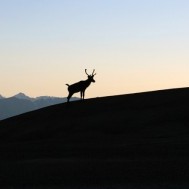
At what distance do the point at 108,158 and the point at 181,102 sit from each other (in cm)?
1842

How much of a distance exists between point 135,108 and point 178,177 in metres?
23.2

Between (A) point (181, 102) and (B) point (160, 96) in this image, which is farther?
(B) point (160, 96)

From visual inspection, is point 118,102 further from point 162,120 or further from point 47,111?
point 162,120

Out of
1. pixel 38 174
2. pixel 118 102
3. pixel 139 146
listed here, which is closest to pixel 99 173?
pixel 38 174

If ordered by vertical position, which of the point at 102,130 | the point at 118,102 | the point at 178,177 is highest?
the point at 118,102

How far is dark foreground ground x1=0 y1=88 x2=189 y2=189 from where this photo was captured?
16.4m

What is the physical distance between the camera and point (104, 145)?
2534 cm

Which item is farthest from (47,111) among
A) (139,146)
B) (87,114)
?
(139,146)

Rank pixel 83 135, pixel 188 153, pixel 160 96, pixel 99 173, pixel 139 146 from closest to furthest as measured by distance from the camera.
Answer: pixel 99 173
pixel 188 153
pixel 139 146
pixel 83 135
pixel 160 96

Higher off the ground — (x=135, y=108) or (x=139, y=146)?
(x=135, y=108)

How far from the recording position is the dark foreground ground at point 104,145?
53.8 feet

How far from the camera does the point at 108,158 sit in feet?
67.3

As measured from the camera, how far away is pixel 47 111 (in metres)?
45.0

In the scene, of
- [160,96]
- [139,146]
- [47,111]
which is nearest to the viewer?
[139,146]
